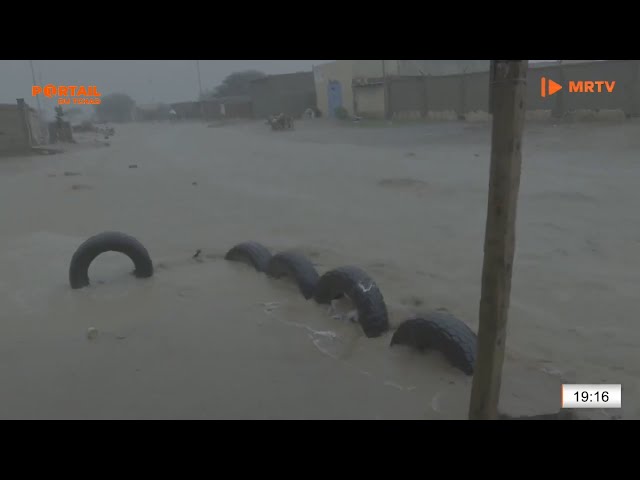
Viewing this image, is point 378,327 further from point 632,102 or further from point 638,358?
point 632,102

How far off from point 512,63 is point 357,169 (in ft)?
52.2

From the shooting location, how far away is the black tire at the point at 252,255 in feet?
25.6

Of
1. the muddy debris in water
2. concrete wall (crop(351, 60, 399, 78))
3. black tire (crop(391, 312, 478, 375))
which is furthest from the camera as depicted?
concrete wall (crop(351, 60, 399, 78))

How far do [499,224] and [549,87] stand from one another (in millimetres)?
26040

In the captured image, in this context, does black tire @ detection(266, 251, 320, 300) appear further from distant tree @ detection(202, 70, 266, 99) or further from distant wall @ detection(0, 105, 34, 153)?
distant tree @ detection(202, 70, 266, 99)

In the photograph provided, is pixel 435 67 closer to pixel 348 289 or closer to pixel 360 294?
pixel 348 289

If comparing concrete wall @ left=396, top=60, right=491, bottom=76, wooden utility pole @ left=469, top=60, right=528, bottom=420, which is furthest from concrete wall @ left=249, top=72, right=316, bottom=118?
wooden utility pole @ left=469, top=60, right=528, bottom=420

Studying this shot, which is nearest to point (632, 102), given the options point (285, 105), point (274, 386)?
point (274, 386)

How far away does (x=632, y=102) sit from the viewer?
23812 mm

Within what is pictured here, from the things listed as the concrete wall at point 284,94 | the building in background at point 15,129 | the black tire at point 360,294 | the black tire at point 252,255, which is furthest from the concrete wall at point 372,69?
the black tire at point 360,294

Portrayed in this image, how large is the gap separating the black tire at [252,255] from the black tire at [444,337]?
2.96 metres

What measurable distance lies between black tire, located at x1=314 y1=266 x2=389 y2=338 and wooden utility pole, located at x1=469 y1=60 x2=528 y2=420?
2166mm

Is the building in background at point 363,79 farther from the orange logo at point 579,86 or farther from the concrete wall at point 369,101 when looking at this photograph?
the orange logo at point 579,86
